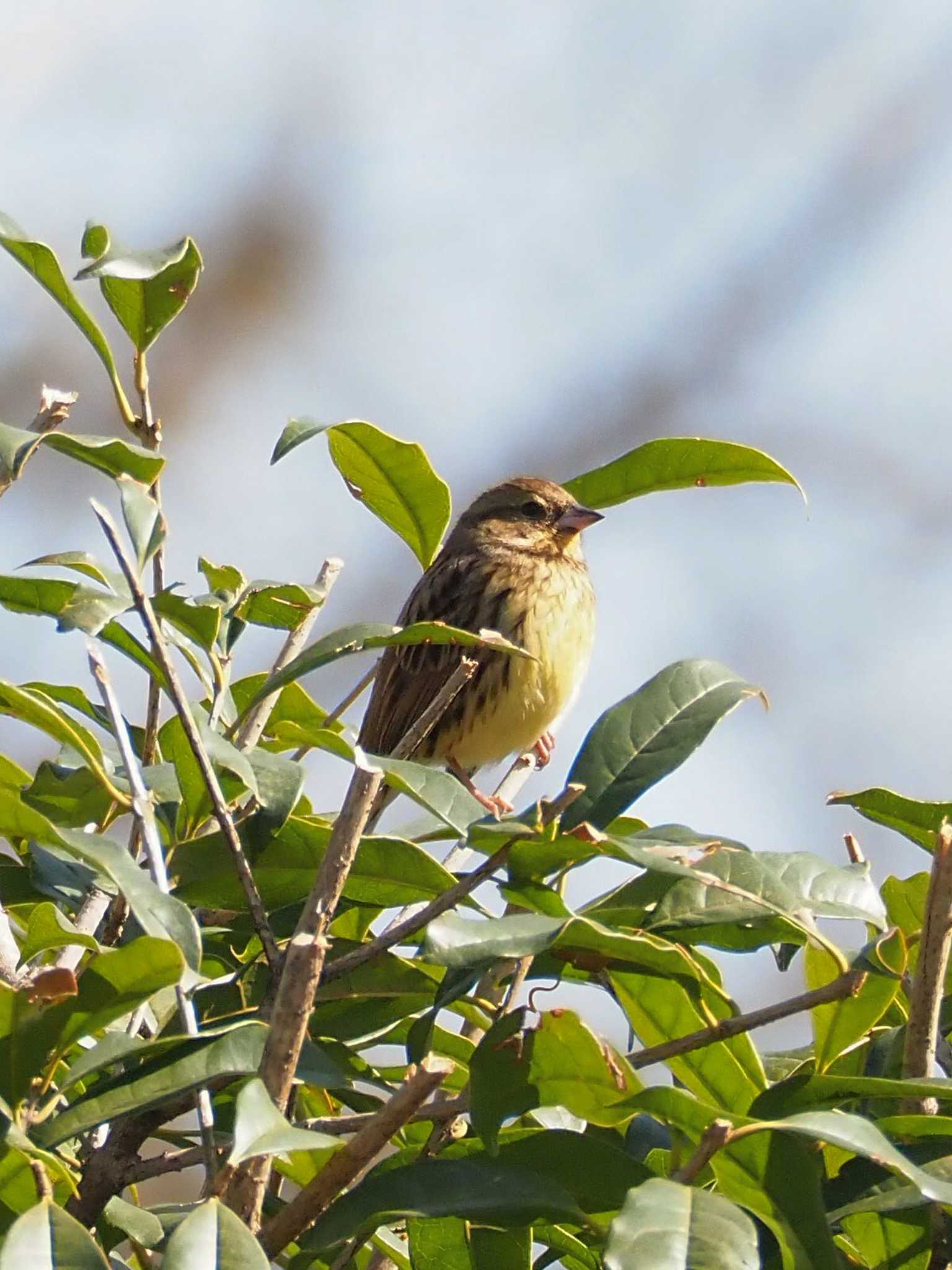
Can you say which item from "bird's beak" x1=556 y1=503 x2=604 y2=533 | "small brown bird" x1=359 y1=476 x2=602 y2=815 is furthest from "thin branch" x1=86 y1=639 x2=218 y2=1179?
"bird's beak" x1=556 y1=503 x2=604 y2=533

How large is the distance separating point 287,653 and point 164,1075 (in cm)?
85

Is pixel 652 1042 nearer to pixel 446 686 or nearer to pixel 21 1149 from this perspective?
pixel 446 686

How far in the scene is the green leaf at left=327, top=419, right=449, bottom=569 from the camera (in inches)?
69.1

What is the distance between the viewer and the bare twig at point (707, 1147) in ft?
3.43

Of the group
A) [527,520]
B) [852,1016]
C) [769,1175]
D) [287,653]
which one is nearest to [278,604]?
[287,653]

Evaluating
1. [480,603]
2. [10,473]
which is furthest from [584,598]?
[10,473]

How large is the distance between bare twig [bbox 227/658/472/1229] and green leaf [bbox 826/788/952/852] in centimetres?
54

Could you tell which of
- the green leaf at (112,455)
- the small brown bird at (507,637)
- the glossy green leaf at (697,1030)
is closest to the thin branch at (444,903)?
the glossy green leaf at (697,1030)

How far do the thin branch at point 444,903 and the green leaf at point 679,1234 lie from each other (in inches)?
9.7

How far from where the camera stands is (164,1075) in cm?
110

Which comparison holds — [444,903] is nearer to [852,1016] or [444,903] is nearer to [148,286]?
[852,1016]

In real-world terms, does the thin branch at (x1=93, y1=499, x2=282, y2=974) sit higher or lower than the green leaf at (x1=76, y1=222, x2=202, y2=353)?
lower

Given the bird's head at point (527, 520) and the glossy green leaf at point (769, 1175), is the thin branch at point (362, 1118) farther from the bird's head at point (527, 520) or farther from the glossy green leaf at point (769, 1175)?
the bird's head at point (527, 520)

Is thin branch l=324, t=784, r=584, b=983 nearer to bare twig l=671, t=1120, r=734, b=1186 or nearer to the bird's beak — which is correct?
bare twig l=671, t=1120, r=734, b=1186
